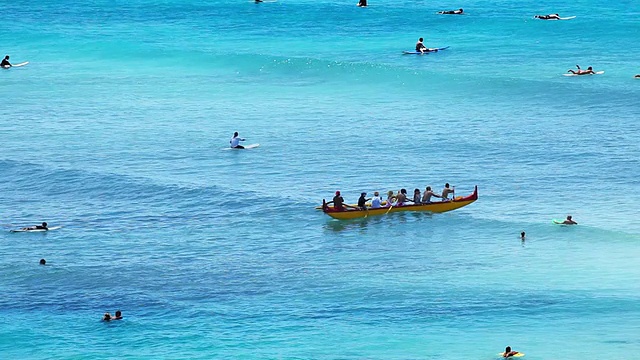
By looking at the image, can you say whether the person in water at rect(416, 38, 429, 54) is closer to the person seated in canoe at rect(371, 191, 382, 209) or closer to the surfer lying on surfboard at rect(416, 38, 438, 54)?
the surfer lying on surfboard at rect(416, 38, 438, 54)

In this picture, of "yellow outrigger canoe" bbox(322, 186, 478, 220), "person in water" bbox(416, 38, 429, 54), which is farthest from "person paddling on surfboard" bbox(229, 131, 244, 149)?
"person in water" bbox(416, 38, 429, 54)

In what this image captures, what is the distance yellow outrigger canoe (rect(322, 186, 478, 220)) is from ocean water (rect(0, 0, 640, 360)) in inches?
17.0

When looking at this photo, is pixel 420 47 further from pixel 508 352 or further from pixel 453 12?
pixel 508 352

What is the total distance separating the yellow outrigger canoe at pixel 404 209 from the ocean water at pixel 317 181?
0.43 metres

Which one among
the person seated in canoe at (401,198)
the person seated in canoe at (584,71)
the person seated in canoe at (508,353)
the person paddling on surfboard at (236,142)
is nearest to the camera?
the person seated in canoe at (508,353)

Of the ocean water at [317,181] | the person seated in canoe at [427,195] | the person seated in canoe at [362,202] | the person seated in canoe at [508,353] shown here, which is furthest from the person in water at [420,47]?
the person seated in canoe at [508,353]

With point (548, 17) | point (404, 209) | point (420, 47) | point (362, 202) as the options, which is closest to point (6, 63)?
point (420, 47)

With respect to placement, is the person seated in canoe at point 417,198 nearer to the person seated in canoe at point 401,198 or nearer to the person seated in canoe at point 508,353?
the person seated in canoe at point 401,198

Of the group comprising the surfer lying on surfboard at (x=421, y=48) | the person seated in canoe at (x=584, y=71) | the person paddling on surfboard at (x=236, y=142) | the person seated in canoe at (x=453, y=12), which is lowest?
the person paddling on surfboard at (x=236, y=142)

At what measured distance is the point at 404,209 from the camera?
2714 inches

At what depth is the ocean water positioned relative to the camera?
2200 inches

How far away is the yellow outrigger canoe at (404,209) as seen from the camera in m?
68.1

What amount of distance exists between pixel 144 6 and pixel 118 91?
28.6m

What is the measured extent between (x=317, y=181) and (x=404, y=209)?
6828 mm
